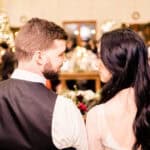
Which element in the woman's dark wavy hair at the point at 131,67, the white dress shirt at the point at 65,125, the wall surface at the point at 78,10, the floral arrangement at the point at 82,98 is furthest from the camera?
the wall surface at the point at 78,10

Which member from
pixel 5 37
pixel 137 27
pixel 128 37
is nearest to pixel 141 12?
pixel 137 27

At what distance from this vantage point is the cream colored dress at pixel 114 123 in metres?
1.95

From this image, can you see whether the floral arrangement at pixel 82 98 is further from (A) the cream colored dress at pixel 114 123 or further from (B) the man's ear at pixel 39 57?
(B) the man's ear at pixel 39 57

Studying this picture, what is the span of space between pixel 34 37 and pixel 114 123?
57 cm

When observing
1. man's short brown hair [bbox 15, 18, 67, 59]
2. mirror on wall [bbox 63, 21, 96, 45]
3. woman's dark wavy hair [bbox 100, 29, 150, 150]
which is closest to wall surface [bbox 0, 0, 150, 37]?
mirror on wall [bbox 63, 21, 96, 45]

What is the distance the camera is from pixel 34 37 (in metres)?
1.83

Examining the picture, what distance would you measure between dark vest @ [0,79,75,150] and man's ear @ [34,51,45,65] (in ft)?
0.33

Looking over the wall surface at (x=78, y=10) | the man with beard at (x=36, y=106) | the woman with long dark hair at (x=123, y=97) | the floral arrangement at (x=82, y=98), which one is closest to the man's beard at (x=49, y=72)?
the man with beard at (x=36, y=106)

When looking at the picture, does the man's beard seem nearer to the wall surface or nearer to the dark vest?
the dark vest

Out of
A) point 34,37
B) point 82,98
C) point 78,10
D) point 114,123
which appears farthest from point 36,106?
point 78,10

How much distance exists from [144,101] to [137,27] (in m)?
8.64


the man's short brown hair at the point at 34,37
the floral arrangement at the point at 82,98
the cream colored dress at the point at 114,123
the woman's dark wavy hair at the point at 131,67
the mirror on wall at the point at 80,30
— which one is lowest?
the mirror on wall at the point at 80,30

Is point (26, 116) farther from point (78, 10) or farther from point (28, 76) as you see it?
point (78, 10)

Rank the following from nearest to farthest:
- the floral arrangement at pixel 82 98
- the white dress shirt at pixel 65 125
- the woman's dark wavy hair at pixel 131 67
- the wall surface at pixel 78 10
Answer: the white dress shirt at pixel 65 125
the woman's dark wavy hair at pixel 131 67
the floral arrangement at pixel 82 98
the wall surface at pixel 78 10
